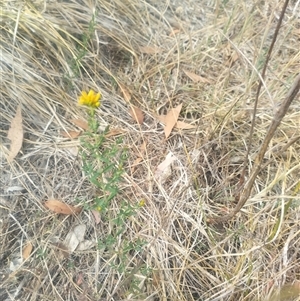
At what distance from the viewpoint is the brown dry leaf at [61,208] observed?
1646 millimetres

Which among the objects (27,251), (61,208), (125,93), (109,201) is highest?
(125,93)

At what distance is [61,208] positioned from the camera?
1.65 metres

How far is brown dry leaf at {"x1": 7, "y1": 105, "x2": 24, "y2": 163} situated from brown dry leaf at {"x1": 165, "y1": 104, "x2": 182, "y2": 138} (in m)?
0.47

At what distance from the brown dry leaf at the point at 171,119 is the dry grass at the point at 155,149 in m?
0.02

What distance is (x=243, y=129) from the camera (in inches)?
70.4

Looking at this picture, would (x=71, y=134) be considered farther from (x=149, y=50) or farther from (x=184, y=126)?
(x=149, y=50)

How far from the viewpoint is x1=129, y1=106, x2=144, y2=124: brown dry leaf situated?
184 cm

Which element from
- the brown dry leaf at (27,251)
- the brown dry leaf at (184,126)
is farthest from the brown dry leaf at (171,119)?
the brown dry leaf at (27,251)

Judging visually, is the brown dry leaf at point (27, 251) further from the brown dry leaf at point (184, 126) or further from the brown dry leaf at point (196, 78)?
the brown dry leaf at point (196, 78)

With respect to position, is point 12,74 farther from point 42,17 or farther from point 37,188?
point 37,188

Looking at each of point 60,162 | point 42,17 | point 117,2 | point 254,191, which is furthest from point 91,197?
point 117,2

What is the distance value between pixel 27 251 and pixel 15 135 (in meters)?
0.38

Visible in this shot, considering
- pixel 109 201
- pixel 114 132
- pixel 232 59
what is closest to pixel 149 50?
pixel 232 59

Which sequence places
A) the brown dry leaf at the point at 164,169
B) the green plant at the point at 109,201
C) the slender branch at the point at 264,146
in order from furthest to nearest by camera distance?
the brown dry leaf at the point at 164,169
the green plant at the point at 109,201
the slender branch at the point at 264,146
